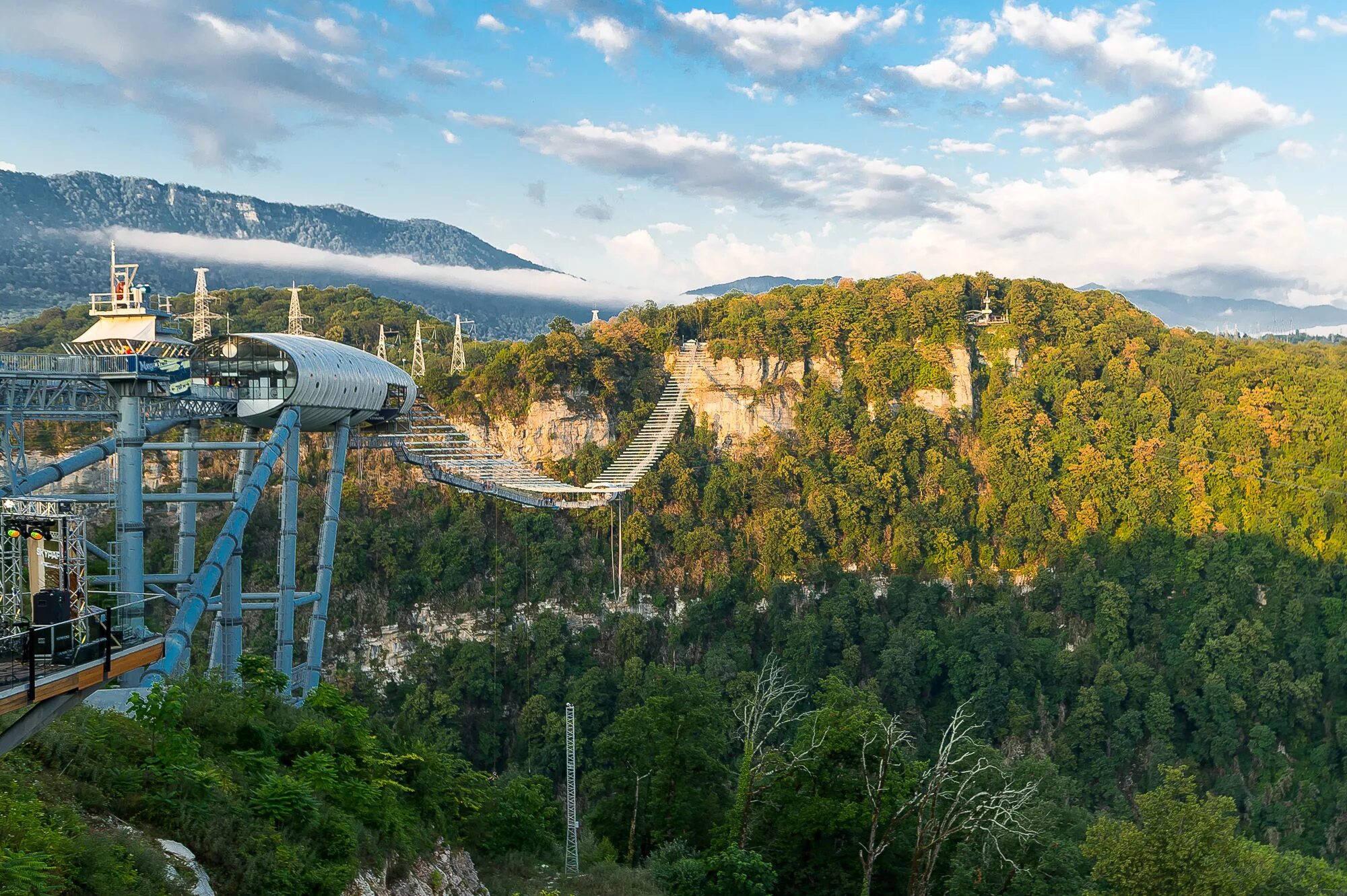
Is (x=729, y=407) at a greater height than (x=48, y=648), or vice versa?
(x=48, y=648)

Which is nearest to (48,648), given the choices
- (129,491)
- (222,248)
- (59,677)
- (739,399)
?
(59,677)

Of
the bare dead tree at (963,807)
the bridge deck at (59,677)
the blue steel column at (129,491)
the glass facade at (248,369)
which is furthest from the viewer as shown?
the glass facade at (248,369)

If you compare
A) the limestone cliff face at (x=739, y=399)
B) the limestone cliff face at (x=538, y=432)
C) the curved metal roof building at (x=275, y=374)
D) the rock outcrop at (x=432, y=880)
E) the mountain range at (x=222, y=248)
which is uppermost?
the mountain range at (x=222, y=248)

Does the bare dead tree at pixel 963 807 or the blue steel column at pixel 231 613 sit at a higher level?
the blue steel column at pixel 231 613

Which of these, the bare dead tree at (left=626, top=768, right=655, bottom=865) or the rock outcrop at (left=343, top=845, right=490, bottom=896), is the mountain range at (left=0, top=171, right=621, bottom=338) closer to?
the bare dead tree at (left=626, top=768, right=655, bottom=865)

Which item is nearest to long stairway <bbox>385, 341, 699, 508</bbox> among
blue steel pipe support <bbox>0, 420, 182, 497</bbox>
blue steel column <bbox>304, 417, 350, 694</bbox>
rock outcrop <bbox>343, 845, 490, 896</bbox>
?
blue steel column <bbox>304, 417, 350, 694</bbox>

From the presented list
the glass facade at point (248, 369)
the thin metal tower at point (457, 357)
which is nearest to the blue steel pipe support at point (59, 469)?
the glass facade at point (248, 369)

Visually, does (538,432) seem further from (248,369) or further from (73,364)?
(73,364)

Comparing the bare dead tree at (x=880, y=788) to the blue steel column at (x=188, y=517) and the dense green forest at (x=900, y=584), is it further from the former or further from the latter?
the blue steel column at (x=188, y=517)

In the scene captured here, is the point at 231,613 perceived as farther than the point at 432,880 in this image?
Yes
